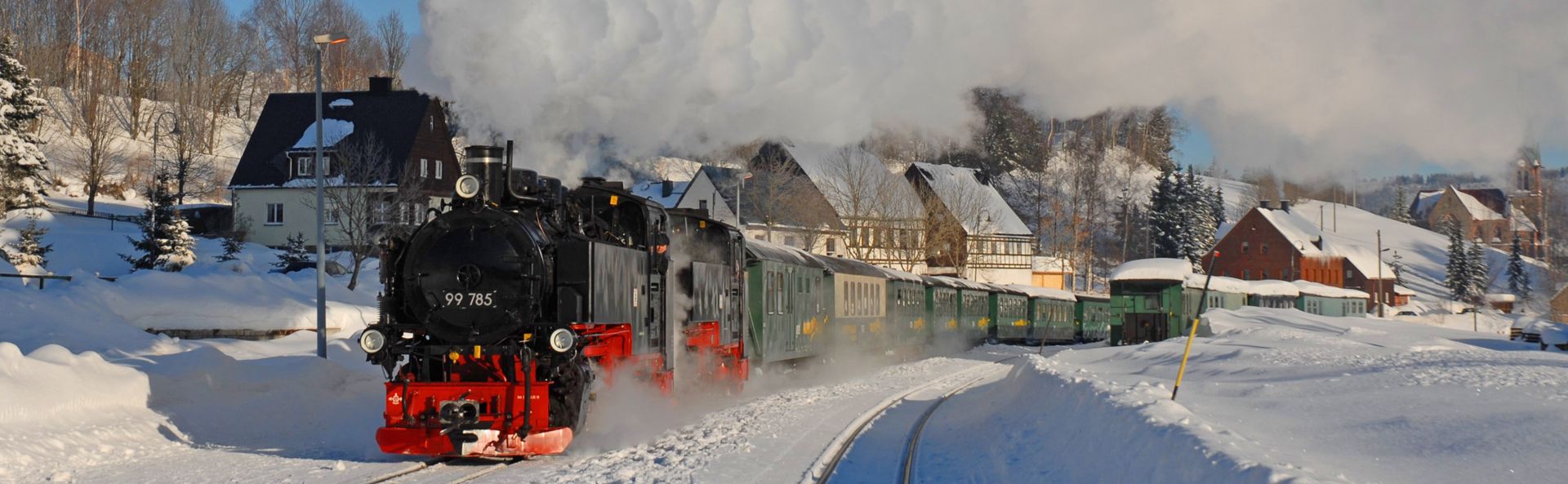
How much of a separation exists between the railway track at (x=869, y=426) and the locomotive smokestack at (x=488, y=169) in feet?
13.9

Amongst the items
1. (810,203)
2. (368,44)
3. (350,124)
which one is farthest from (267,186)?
(368,44)

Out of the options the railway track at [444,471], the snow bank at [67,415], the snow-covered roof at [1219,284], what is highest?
the snow-covered roof at [1219,284]

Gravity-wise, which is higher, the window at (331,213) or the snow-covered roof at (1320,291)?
the window at (331,213)

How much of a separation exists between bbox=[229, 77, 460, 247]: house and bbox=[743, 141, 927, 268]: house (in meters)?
17.3

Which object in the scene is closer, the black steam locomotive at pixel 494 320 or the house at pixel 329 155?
the black steam locomotive at pixel 494 320

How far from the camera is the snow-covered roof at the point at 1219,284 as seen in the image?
128 feet

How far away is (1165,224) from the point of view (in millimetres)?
91188

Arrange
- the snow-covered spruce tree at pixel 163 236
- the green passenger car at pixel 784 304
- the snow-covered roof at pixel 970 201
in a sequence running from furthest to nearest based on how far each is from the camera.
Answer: the snow-covered roof at pixel 970 201 → the snow-covered spruce tree at pixel 163 236 → the green passenger car at pixel 784 304

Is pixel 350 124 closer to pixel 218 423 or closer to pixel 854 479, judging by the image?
pixel 218 423

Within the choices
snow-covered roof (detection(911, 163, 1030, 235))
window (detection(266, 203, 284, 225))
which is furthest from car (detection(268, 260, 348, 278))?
snow-covered roof (detection(911, 163, 1030, 235))

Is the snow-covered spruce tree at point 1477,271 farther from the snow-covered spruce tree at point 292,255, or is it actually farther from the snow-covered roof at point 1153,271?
the snow-covered spruce tree at point 292,255

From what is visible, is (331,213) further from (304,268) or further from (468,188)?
(468,188)

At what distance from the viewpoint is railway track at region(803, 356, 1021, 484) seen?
1147 cm

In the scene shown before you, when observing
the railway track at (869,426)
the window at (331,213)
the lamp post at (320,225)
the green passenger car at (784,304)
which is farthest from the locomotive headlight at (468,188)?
the window at (331,213)
